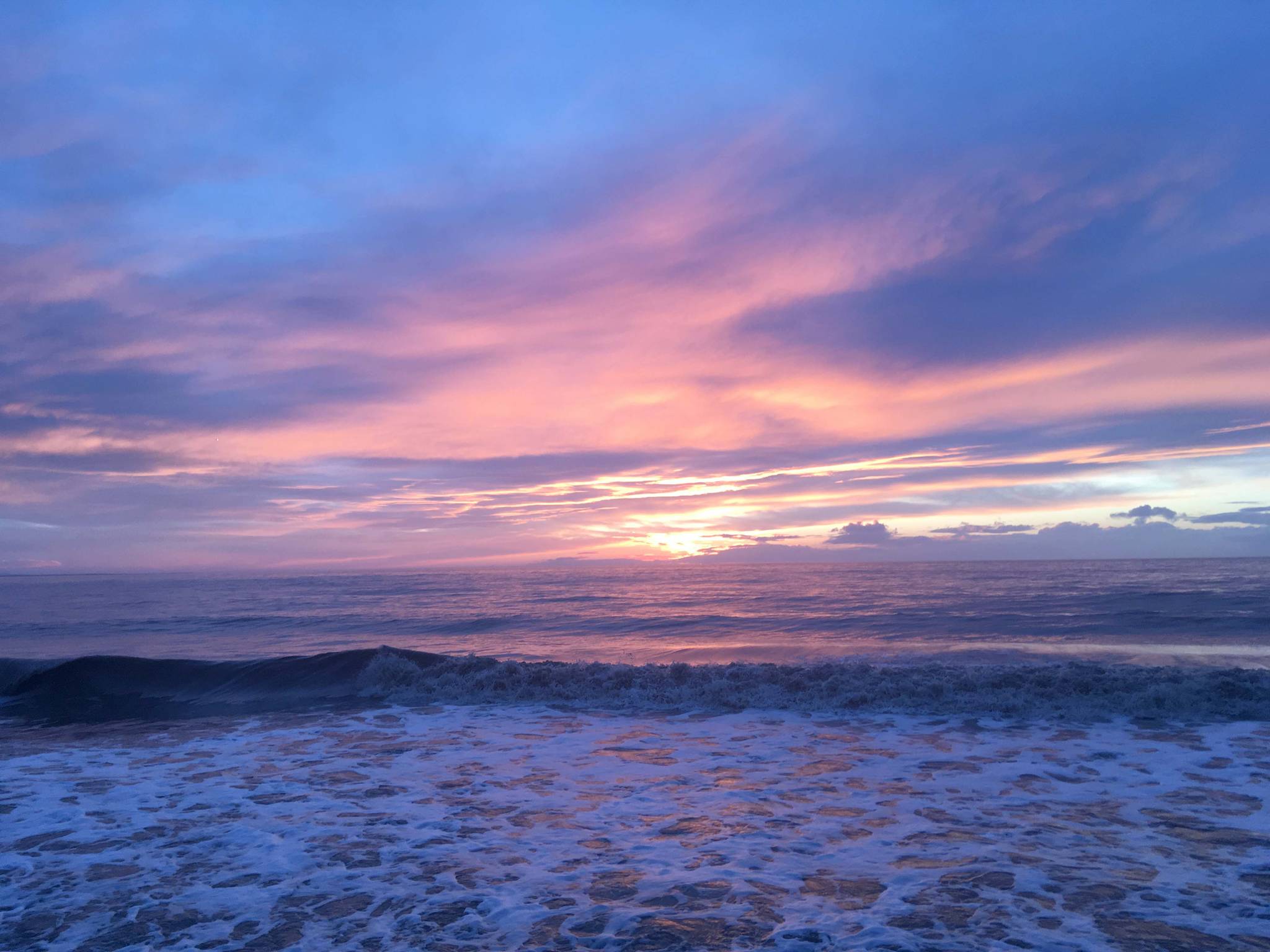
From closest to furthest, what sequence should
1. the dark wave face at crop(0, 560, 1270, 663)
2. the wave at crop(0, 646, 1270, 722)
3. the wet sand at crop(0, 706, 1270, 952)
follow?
Result: the wet sand at crop(0, 706, 1270, 952)
the wave at crop(0, 646, 1270, 722)
the dark wave face at crop(0, 560, 1270, 663)

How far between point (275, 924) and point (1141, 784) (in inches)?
351

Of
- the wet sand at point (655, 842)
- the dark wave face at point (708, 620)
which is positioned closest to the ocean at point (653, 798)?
the wet sand at point (655, 842)

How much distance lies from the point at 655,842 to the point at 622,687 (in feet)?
27.7

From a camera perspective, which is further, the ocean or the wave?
the wave

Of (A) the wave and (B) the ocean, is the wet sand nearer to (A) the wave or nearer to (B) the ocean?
(B) the ocean

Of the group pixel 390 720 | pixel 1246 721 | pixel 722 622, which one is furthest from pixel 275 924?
pixel 722 622

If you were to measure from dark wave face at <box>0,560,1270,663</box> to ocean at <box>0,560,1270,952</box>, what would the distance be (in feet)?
1.93

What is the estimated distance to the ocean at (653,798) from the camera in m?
5.36

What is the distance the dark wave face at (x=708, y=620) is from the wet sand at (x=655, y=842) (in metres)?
9.33

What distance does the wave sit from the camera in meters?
12.5

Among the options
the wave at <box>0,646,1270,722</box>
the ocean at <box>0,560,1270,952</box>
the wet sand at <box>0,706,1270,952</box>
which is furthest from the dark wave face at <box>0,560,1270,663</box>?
the wet sand at <box>0,706,1270,952</box>

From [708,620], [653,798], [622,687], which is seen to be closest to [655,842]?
[653,798]

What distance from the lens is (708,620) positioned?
29109 millimetres

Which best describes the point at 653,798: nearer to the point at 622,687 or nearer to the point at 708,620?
the point at 622,687
